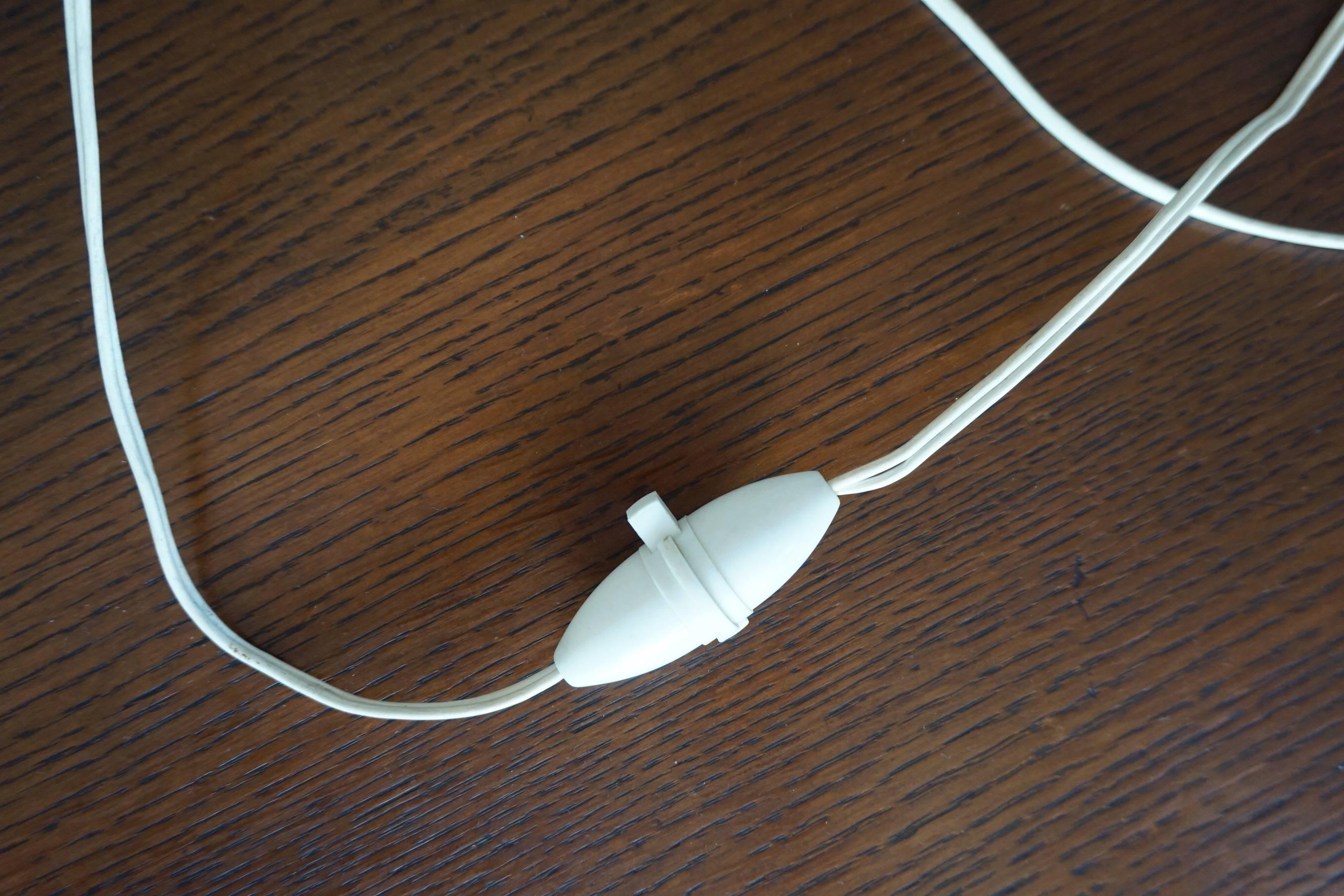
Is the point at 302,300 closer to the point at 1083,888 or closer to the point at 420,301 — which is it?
the point at 420,301

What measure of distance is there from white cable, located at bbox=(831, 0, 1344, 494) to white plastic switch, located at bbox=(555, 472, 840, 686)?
39 millimetres

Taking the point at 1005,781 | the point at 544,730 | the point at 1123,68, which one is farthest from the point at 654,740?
the point at 1123,68

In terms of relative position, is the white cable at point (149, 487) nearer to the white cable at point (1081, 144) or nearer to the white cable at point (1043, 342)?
the white cable at point (1043, 342)

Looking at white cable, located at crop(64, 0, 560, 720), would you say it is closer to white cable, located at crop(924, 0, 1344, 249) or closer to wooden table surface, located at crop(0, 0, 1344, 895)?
wooden table surface, located at crop(0, 0, 1344, 895)

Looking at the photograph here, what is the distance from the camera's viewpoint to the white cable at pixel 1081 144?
43 centimetres

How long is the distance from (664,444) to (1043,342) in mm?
192

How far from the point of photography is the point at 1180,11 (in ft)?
1.45

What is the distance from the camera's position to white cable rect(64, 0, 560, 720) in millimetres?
391

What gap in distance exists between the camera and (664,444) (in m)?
0.43

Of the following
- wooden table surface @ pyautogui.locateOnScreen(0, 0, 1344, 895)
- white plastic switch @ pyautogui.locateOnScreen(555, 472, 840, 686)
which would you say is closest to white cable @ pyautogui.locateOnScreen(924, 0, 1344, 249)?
wooden table surface @ pyautogui.locateOnScreen(0, 0, 1344, 895)

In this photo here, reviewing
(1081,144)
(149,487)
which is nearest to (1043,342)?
(1081,144)

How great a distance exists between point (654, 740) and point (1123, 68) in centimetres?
43

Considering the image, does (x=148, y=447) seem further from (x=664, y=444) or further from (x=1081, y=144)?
(x=1081, y=144)

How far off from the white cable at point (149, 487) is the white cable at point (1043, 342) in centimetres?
19
